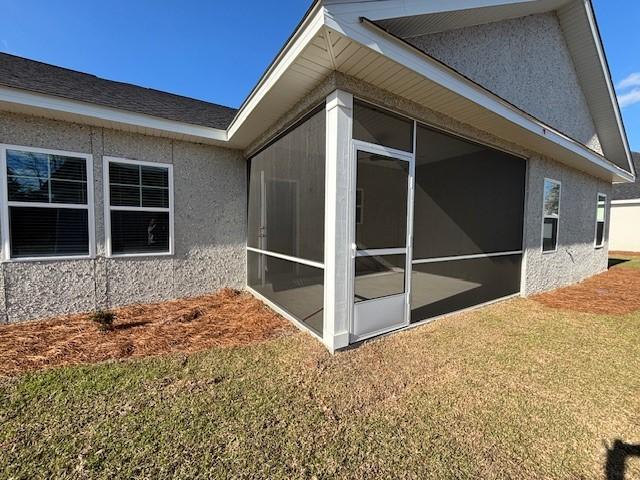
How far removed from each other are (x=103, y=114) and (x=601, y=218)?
14.1 metres

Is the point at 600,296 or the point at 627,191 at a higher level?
the point at 627,191

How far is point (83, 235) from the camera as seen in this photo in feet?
15.2

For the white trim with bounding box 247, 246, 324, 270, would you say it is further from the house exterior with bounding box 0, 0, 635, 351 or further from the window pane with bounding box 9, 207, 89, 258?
the window pane with bounding box 9, 207, 89, 258

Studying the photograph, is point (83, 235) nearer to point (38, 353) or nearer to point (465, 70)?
point (38, 353)

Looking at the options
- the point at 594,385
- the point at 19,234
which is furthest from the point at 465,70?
the point at 19,234

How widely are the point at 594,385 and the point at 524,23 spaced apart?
6400 millimetres

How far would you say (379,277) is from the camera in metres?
3.86

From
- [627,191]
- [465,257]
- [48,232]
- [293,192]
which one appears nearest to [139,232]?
[48,232]

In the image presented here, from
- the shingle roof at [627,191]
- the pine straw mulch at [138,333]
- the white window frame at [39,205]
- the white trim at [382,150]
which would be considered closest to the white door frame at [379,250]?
the white trim at [382,150]

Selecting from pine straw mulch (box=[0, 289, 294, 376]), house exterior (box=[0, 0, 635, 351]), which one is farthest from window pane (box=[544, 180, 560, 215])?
pine straw mulch (box=[0, 289, 294, 376])

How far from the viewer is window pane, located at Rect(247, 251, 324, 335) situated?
378cm

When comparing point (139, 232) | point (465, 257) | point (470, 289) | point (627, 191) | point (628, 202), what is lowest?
point (470, 289)

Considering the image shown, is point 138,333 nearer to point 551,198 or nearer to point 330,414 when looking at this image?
point 330,414

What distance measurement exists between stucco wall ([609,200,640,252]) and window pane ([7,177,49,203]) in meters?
25.4
